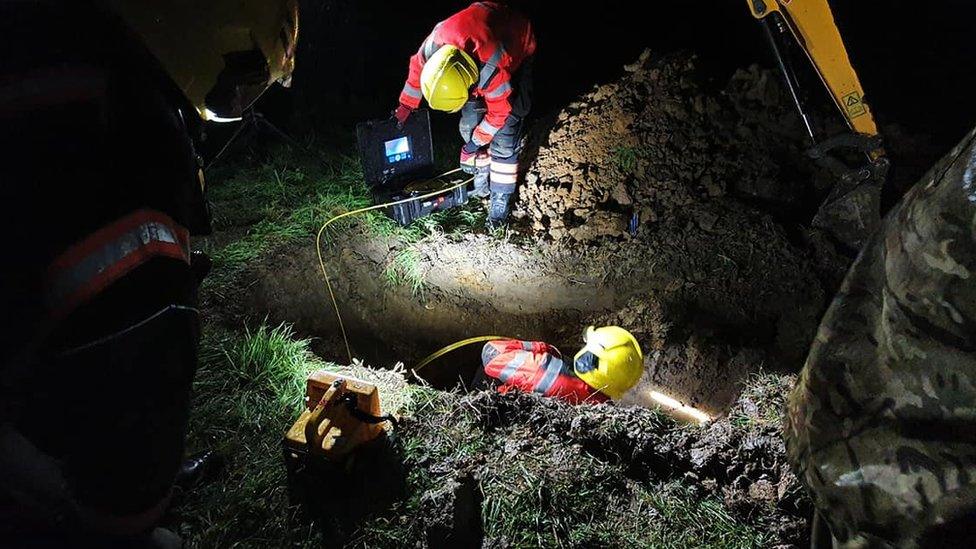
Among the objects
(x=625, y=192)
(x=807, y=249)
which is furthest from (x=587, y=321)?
(x=807, y=249)

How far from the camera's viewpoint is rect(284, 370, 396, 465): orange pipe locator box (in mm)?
2189

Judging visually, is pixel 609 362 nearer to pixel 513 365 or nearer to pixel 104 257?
pixel 513 365

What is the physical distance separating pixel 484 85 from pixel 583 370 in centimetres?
279

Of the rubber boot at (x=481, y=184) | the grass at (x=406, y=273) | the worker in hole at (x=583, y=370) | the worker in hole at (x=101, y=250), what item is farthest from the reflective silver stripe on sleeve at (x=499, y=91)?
the worker in hole at (x=101, y=250)

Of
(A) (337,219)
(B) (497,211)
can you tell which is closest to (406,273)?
(A) (337,219)

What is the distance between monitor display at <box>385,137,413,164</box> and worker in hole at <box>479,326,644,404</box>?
2.47 metres

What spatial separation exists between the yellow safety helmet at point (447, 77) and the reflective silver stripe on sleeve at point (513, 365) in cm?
221

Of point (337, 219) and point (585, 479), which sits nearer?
point (585, 479)

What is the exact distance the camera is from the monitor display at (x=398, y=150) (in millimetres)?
4949

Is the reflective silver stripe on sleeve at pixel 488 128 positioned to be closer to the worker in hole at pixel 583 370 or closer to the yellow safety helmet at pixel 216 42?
the worker in hole at pixel 583 370

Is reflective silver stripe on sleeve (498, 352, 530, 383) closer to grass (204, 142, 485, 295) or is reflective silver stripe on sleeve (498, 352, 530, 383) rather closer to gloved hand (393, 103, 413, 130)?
grass (204, 142, 485, 295)

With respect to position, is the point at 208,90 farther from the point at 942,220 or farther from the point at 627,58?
the point at 627,58

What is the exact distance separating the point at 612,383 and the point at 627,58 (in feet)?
21.1

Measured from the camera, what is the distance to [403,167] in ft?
16.9
